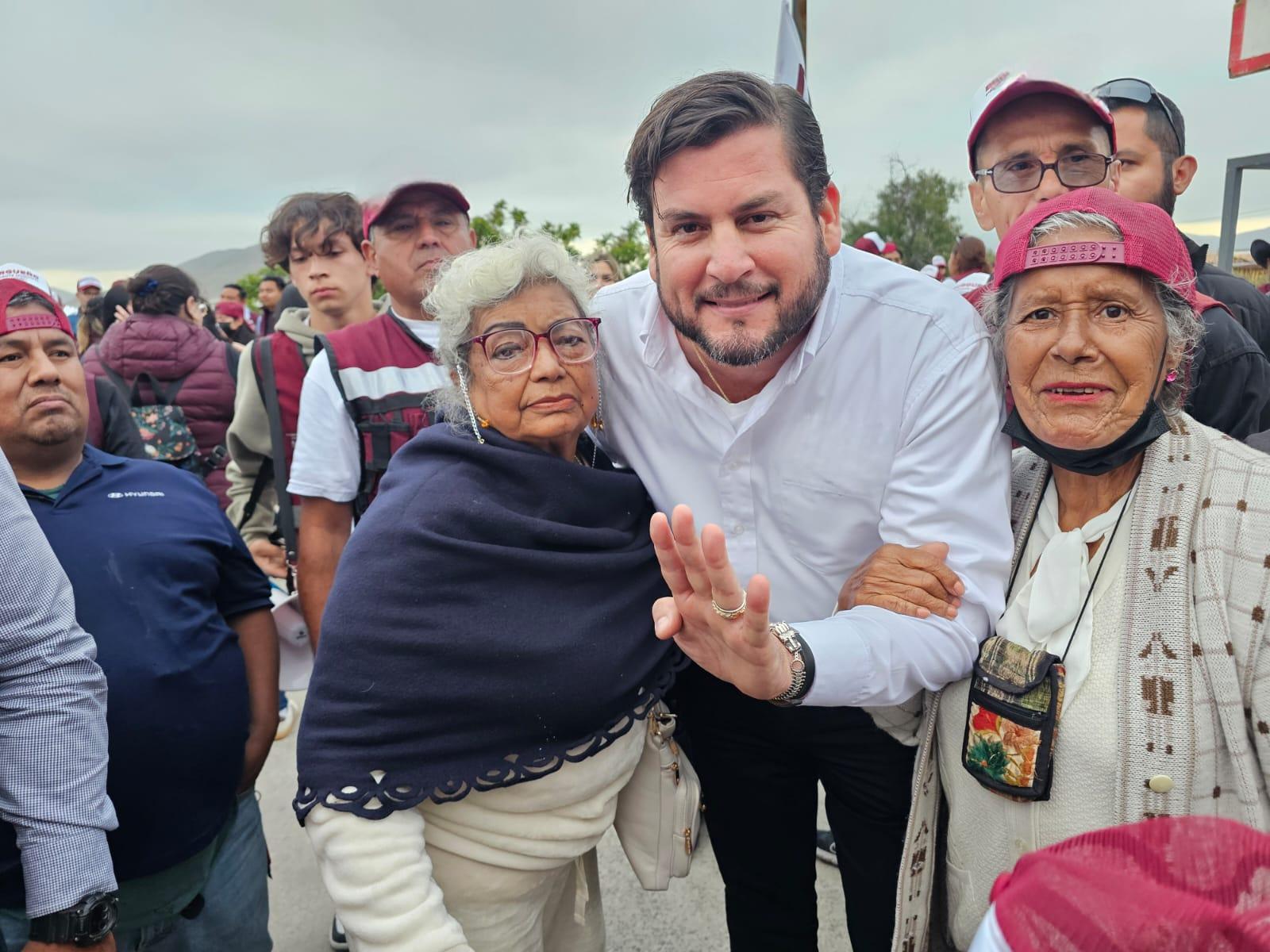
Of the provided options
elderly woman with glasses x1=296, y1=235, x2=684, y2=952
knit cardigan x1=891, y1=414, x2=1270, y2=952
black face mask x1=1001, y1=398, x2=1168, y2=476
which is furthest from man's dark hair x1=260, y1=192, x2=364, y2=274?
knit cardigan x1=891, y1=414, x2=1270, y2=952

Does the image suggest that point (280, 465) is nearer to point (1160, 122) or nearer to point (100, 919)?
point (100, 919)

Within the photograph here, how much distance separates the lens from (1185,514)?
139 cm

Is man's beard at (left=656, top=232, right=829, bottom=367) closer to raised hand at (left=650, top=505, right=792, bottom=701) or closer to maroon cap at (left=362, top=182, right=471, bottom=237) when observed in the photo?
raised hand at (left=650, top=505, right=792, bottom=701)

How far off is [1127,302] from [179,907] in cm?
252

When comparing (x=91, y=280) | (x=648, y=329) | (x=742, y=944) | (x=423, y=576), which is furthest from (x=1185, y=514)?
(x=91, y=280)

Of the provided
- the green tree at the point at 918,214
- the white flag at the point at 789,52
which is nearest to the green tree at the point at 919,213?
the green tree at the point at 918,214

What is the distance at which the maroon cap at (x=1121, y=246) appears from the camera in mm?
1446

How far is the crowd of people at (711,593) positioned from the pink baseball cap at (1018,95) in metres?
0.01

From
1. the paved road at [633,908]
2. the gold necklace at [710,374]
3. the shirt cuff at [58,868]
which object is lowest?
the paved road at [633,908]

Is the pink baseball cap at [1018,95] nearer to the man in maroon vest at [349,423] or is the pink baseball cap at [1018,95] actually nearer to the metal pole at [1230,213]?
the man in maroon vest at [349,423]

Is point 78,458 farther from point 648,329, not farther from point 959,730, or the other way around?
point 959,730

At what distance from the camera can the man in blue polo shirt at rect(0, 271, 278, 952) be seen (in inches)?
69.4

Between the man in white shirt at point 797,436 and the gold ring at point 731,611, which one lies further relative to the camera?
the man in white shirt at point 797,436

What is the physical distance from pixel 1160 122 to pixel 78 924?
3619 mm
